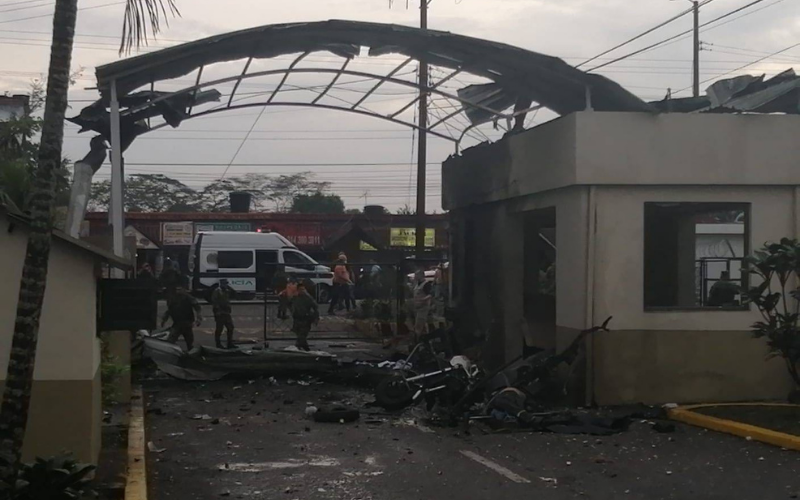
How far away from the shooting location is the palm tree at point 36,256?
6.80 metres

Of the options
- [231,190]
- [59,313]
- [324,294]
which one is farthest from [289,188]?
[59,313]

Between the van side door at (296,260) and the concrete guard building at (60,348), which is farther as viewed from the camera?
the van side door at (296,260)

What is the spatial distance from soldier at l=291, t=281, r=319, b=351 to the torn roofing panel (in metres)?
6.68

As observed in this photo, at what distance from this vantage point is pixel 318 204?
264 ft

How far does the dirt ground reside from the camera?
923 cm

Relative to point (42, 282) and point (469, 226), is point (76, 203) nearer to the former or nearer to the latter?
point (42, 282)

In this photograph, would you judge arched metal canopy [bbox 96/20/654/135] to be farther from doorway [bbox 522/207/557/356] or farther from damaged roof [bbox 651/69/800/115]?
doorway [bbox 522/207/557/356]

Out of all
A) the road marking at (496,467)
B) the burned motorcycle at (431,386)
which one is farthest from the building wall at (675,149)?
the road marking at (496,467)

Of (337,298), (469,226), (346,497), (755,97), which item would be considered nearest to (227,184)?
(337,298)

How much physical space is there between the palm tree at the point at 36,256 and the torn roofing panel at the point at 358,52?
839cm

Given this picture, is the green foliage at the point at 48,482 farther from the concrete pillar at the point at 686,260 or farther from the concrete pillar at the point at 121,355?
the concrete pillar at the point at 686,260

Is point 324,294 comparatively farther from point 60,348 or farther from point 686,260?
point 60,348

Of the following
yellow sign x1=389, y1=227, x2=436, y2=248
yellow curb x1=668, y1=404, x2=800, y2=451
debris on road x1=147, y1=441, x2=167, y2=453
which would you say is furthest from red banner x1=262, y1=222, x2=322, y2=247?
debris on road x1=147, y1=441, x2=167, y2=453

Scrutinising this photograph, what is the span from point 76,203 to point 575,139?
22.0 feet
